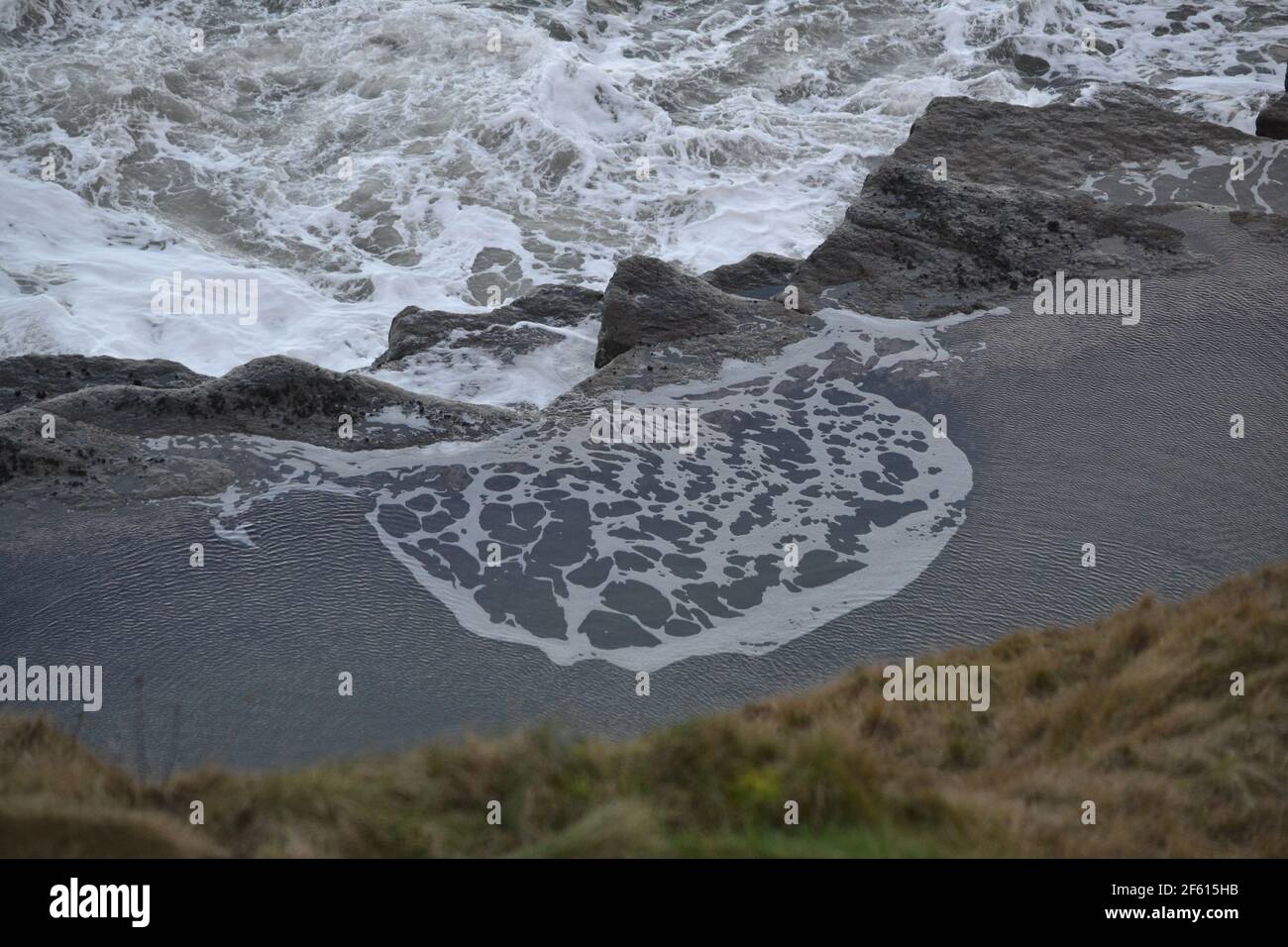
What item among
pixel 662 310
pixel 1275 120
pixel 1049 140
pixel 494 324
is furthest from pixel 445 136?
pixel 1275 120

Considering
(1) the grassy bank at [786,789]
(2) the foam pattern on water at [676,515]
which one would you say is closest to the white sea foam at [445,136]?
(2) the foam pattern on water at [676,515]

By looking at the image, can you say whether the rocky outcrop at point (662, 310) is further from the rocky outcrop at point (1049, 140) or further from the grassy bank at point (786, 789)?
the grassy bank at point (786, 789)

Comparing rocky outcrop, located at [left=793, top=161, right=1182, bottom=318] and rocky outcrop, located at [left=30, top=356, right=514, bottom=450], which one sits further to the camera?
rocky outcrop, located at [left=793, top=161, right=1182, bottom=318]

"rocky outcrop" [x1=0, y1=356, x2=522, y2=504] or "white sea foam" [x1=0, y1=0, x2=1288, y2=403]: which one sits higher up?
"white sea foam" [x1=0, y1=0, x2=1288, y2=403]

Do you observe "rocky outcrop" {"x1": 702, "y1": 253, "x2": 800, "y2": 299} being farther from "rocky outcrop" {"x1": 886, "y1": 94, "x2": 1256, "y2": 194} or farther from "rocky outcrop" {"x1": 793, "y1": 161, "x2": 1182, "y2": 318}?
"rocky outcrop" {"x1": 886, "y1": 94, "x2": 1256, "y2": 194}

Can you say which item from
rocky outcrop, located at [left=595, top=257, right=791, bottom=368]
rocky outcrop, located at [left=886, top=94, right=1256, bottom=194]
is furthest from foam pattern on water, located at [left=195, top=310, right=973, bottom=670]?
rocky outcrop, located at [left=886, top=94, right=1256, bottom=194]

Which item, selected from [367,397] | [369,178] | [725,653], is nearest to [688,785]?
[725,653]
